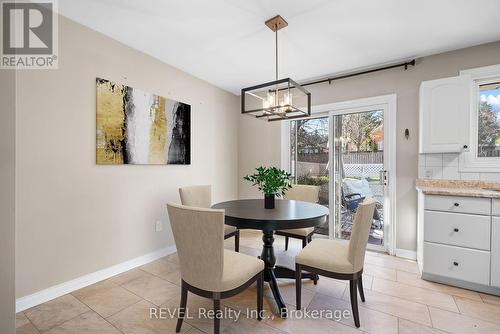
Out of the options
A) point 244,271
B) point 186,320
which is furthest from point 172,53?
point 186,320

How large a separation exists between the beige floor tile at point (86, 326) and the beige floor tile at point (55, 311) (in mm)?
65

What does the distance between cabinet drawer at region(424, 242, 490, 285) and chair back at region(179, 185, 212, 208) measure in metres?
2.42

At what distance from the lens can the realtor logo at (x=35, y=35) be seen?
1893 millimetres

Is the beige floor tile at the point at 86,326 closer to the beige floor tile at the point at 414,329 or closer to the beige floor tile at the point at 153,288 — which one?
the beige floor tile at the point at 153,288

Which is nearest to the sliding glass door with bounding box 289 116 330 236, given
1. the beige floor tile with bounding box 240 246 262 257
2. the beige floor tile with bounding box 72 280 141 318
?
the beige floor tile with bounding box 240 246 262 257

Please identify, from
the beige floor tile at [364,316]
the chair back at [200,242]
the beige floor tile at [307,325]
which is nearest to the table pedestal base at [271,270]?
the beige floor tile at [307,325]

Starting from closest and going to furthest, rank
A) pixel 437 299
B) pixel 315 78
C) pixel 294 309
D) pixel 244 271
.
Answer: pixel 244 271, pixel 294 309, pixel 437 299, pixel 315 78

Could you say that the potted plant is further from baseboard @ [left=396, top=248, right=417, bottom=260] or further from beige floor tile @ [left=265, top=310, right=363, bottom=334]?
baseboard @ [left=396, top=248, right=417, bottom=260]

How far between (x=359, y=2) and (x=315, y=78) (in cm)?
159

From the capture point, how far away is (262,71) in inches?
129

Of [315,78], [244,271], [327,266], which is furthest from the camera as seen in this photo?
[315,78]

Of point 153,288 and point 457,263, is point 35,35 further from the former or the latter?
point 457,263

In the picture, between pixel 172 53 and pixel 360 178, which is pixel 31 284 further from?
pixel 360 178

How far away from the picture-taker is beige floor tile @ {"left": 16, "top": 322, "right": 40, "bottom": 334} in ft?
5.28
